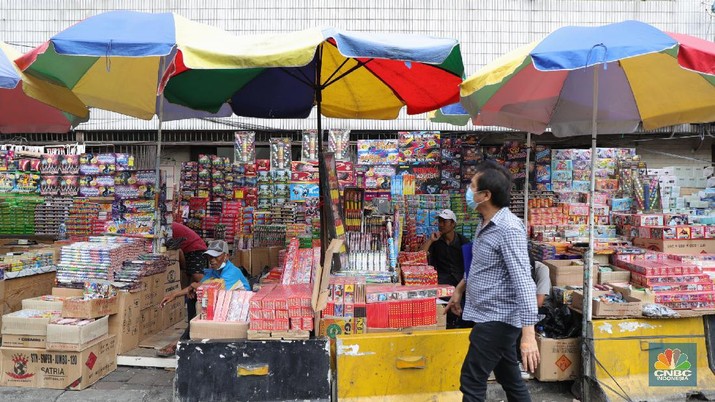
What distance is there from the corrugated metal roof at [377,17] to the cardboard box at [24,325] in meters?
7.60

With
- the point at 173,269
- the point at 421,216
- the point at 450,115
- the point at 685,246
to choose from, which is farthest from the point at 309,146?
the point at 685,246

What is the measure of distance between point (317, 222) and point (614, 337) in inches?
137

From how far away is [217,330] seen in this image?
3762 mm

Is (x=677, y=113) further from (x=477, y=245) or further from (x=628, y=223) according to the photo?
(x=477, y=245)

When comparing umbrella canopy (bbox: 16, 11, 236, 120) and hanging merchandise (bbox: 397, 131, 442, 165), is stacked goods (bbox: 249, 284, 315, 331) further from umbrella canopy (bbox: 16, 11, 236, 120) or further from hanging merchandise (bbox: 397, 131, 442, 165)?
hanging merchandise (bbox: 397, 131, 442, 165)

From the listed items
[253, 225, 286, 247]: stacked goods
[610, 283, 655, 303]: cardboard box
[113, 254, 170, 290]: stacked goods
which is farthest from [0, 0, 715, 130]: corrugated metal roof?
[610, 283, 655, 303]: cardboard box

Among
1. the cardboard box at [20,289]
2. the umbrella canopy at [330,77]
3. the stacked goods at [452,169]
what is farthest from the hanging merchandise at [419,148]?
the cardboard box at [20,289]

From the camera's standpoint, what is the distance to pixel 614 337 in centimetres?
438

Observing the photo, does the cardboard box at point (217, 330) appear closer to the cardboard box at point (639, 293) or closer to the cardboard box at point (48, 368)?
the cardboard box at point (48, 368)

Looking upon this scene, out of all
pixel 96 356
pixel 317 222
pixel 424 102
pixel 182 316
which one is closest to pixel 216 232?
pixel 182 316

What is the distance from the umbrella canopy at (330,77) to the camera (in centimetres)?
343

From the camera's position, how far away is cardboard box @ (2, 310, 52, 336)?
446 cm

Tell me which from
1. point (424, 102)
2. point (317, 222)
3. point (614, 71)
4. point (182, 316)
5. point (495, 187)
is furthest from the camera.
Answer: point (182, 316)

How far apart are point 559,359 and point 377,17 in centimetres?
930
